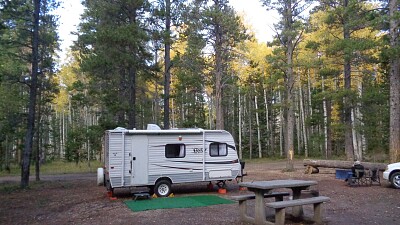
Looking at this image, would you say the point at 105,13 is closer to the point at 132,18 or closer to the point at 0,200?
the point at 132,18

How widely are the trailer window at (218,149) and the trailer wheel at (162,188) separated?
200 cm

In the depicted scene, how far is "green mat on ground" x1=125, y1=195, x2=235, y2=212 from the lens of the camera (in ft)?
33.0

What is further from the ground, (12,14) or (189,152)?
(12,14)

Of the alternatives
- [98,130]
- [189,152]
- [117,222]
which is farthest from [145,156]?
[98,130]

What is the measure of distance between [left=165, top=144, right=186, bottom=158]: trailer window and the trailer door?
78 cm

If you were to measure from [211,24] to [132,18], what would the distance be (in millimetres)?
4199

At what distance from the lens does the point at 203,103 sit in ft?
129

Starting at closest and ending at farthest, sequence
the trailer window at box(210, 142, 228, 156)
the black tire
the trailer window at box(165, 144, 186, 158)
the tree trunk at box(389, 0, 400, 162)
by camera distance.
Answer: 1. the black tire
2. the trailer window at box(165, 144, 186, 158)
3. the trailer window at box(210, 142, 228, 156)
4. the tree trunk at box(389, 0, 400, 162)

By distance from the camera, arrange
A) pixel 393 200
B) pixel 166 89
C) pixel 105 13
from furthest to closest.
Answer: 1. pixel 166 89
2. pixel 105 13
3. pixel 393 200

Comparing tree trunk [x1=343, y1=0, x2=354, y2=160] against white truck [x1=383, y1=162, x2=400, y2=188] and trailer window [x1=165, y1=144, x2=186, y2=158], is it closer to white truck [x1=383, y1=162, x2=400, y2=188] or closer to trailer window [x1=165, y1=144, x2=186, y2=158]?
white truck [x1=383, y1=162, x2=400, y2=188]

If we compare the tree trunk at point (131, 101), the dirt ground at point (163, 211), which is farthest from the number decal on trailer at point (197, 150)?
the tree trunk at point (131, 101)

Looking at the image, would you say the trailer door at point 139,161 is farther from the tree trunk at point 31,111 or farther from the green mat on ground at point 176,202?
the tree trunk at point 31,111

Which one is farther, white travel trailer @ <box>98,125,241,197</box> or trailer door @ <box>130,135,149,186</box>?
trailer door @ <box>130,135,149,186</box>

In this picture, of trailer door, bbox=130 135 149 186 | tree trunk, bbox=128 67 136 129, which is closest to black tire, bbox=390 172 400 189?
trailer door, bbox=130 135 149 186
